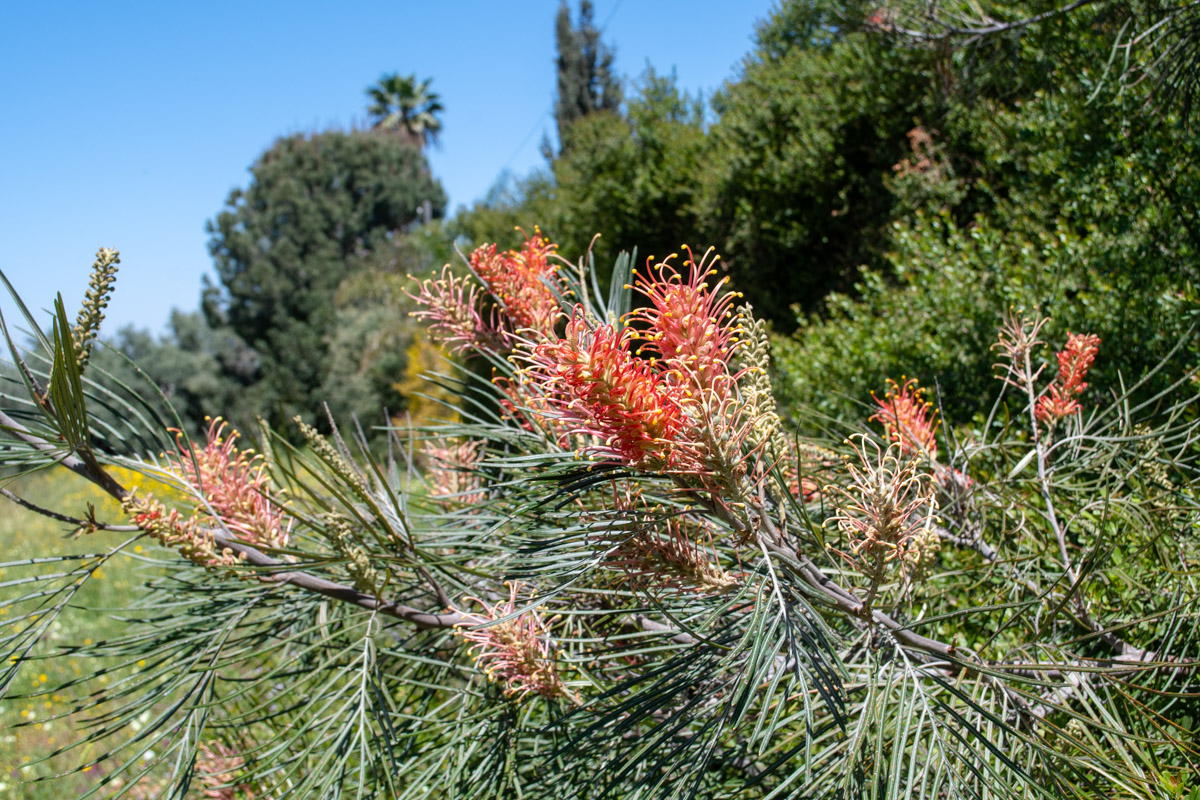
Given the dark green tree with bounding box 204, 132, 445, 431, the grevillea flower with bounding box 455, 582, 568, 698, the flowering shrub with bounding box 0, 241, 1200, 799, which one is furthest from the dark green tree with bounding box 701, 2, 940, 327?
the dark green tree with bounding box 204, 132, 445, 431

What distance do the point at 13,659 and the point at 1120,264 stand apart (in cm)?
300

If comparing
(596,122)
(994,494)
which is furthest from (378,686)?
(596,122)

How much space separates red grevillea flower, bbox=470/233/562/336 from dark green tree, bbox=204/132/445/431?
20.8 meters

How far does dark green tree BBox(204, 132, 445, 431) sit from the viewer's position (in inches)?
886

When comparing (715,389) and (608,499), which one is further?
(608,499)

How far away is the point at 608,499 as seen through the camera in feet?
3.36

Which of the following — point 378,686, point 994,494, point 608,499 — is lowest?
point 994,494

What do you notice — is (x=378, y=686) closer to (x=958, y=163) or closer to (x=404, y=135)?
(x=958, y=163)

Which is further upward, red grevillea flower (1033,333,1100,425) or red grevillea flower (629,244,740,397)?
red grevillea flower (629,244,740,397)

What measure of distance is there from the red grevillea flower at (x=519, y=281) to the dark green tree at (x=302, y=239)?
2077 centimetres

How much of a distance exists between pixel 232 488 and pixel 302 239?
25.3 m

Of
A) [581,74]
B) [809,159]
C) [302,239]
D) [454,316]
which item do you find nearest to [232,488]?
[454,316]

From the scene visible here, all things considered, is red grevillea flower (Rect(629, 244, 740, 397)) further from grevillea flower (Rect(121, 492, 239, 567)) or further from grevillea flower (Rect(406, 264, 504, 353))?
grevillea flower (Rect(121, 492, 239, 567))

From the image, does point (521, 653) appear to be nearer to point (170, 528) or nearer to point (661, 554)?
point (661, 554)
